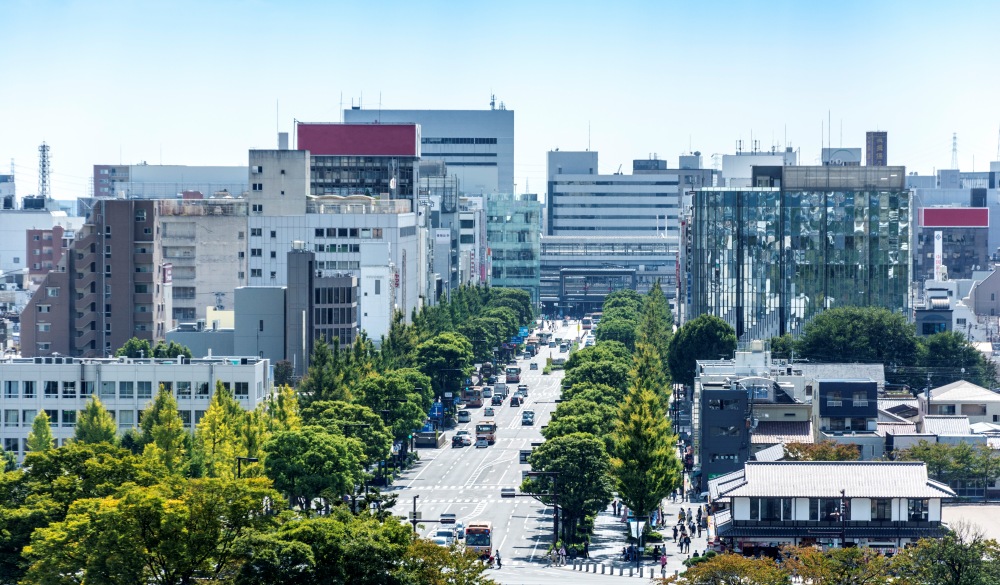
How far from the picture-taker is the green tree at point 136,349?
178m

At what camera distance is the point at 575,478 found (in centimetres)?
11219

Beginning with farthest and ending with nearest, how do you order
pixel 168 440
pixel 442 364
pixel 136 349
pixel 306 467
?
pixel 442 364
pixel 136 349
pixel 168 440
pixel 306 467

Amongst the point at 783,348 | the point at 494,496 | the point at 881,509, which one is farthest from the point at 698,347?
the point at 881,509

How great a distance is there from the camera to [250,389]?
465 ft

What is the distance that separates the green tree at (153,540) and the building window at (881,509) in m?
39.1

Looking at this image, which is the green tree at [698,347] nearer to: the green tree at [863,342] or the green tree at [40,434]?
the green tree at [863,342]

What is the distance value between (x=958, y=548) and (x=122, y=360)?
83.0 metres

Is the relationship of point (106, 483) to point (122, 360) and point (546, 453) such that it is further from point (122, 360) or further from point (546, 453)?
point (122, 360)

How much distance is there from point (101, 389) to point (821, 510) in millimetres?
63975

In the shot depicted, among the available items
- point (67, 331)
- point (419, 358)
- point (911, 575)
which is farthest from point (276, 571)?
point (67, 331)

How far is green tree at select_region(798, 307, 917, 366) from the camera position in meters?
181

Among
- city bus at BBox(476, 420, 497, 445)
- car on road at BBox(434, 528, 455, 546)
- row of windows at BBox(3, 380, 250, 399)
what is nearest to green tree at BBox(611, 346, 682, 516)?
car on road at BBox(434, 528, 455, 546)

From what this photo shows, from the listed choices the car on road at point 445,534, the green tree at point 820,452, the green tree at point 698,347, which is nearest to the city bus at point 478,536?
the car on road at point 445,534

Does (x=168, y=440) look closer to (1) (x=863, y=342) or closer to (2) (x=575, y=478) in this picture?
(2) (x=575, y=478)
